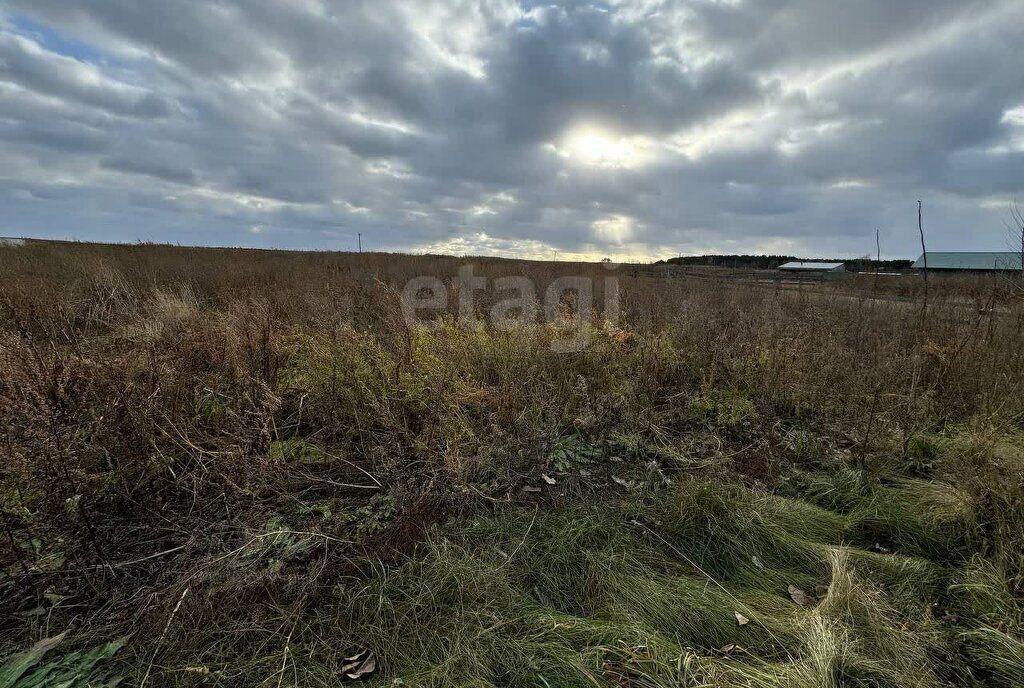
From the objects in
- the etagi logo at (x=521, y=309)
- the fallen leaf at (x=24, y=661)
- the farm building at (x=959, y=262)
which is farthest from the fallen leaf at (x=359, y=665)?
the farm building at (x=959, y=262)

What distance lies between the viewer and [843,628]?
5.57 ft

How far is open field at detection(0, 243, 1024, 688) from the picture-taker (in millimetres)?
1636

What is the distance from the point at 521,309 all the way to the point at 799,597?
5333 millimetres

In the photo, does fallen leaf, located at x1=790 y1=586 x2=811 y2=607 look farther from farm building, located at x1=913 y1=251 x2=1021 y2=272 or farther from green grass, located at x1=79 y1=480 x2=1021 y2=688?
farm building, located at x1=913 y1=251 x2=1021 y2=272

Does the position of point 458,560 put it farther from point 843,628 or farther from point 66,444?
point 66,444

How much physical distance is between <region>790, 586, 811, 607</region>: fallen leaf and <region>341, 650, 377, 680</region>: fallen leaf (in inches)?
81.3

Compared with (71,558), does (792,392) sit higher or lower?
higher

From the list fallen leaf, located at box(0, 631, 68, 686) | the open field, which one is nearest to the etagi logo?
the open field

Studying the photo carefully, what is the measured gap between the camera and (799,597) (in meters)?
2.08

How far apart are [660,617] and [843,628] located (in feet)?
2.41

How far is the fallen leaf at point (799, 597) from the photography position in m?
2.06

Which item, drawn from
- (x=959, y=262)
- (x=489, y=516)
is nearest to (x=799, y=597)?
(x=489, y=516)

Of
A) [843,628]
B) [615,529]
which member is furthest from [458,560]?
[843,628]

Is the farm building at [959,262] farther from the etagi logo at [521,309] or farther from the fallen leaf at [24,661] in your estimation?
the fallen leaf at [24,661]
